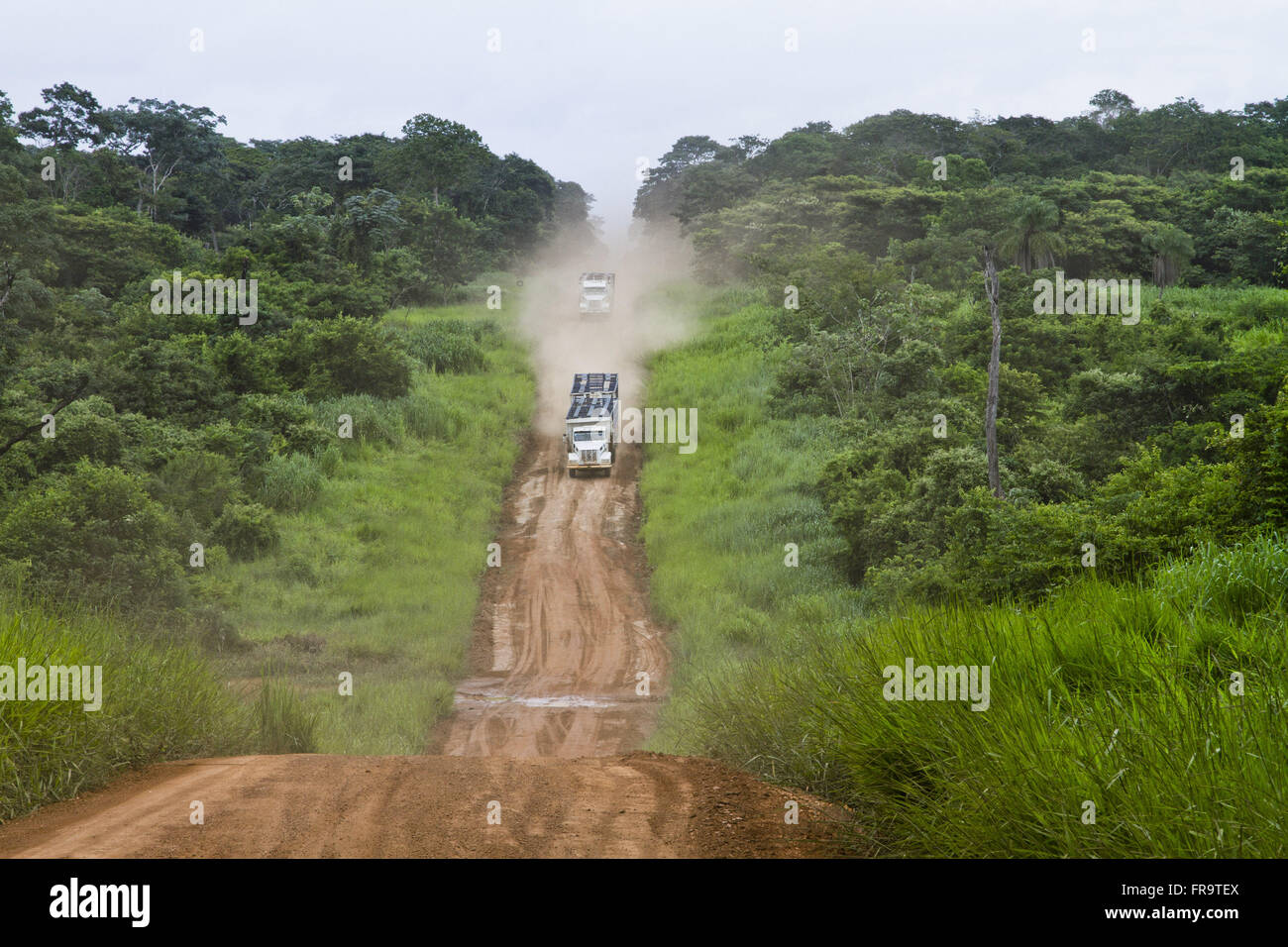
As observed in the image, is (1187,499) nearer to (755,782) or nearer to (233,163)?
(755,782)

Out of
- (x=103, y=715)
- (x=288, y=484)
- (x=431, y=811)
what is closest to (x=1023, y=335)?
(x=288, y=484)

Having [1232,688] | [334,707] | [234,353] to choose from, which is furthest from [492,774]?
[234,353]

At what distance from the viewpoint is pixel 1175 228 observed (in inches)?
2010

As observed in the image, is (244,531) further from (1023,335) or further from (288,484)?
(1023,335)

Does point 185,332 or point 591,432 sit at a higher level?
point 185,332

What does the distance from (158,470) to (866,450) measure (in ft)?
59.6

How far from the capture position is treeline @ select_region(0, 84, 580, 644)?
19281 millimetres

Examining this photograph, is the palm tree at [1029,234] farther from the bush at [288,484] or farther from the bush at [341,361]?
the bush at [288,484]

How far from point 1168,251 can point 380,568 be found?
151ft

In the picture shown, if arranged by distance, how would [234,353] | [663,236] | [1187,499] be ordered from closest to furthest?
1. [1187,499]
2. [234,353]
3. [663,236]

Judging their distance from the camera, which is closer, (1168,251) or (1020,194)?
(1168,251)

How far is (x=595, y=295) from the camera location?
54594 millimetres
